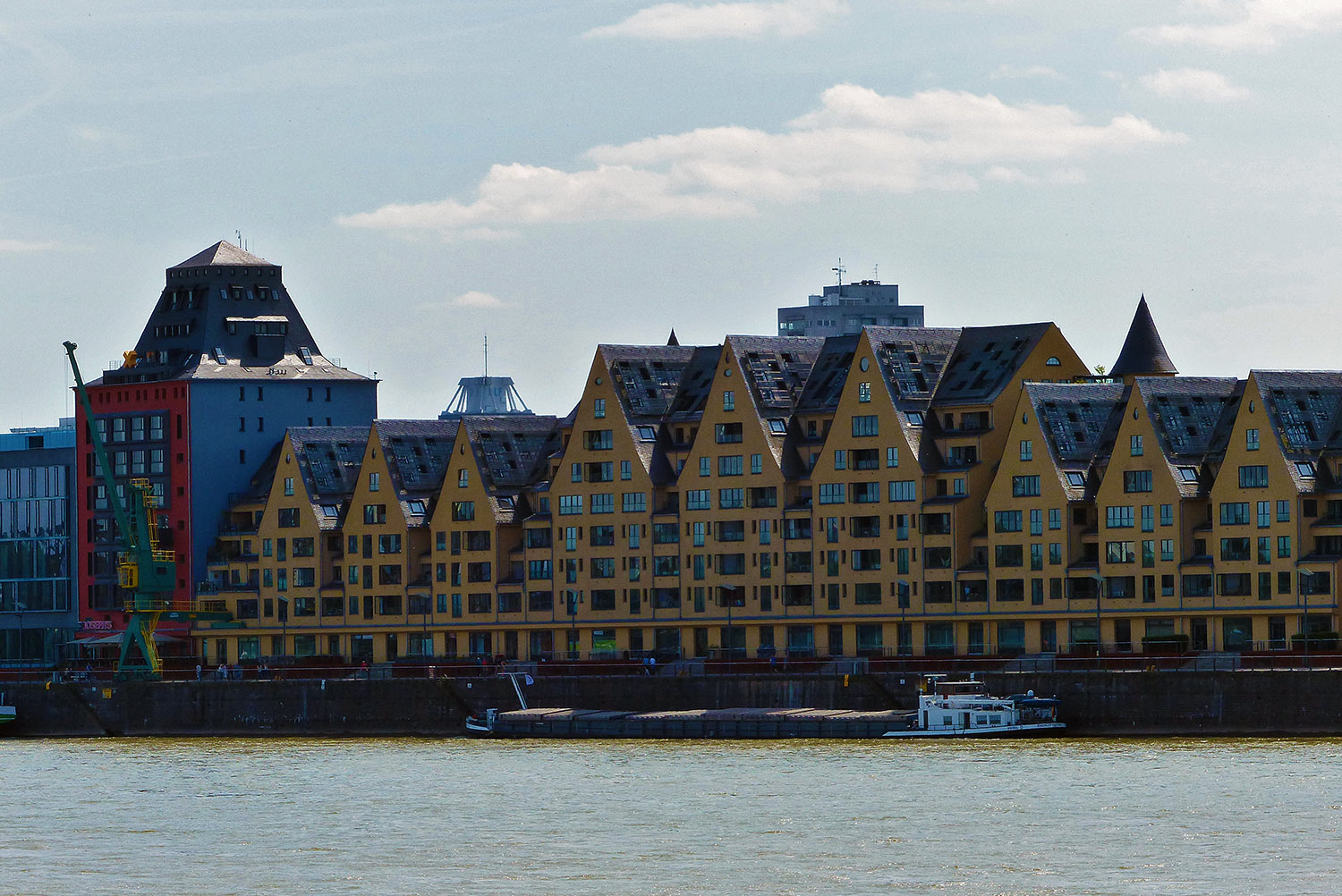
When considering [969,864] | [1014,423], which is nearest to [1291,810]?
[969,864]

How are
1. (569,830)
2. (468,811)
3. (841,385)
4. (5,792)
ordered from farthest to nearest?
(841,385)
(5,792)
(468,811)
(569,830)

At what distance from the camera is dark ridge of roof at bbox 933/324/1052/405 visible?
18325cm

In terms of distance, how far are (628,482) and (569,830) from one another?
86892 mm

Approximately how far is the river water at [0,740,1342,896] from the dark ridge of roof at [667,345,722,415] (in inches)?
1714

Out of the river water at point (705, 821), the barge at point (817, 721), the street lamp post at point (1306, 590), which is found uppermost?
the street lamp post at point (1306, 590)

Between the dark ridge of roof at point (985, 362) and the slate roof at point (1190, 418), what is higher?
the dark ridge of roof at point (985, 362)

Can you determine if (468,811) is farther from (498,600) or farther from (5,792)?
(498,600)

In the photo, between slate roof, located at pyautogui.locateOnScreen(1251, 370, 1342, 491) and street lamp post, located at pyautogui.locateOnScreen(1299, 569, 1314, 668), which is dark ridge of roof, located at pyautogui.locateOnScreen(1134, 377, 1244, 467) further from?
street lamp post, located at pyautogui.locateOnScreen(1299, 569, 1314, 668)

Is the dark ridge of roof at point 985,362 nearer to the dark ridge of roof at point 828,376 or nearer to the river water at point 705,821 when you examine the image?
the dark ridge of roof at point 828,376

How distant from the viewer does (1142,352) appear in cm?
19038

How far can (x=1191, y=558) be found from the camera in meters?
172

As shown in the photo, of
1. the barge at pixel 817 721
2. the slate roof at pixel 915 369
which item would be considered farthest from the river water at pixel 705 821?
the slate roof at pixel 915 369

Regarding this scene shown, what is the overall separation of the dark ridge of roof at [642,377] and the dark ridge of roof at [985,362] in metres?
18.7

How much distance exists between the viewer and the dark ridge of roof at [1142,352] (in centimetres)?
19012
